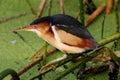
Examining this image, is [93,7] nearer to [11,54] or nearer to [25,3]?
[25,3]

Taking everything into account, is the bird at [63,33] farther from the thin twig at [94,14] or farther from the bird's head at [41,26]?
the thin twig at [94,14]

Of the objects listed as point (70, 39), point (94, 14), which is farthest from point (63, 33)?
point (94, 14)

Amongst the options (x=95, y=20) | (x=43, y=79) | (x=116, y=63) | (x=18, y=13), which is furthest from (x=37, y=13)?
(x=116, y=63)

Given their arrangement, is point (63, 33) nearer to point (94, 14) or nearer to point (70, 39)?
point (70, 39)

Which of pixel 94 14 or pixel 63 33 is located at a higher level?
pixel 63 33

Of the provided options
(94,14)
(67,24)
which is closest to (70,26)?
(67,24)

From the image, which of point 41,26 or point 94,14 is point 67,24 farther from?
point 94,14

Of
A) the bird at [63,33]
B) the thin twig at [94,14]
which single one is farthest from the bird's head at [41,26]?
the thin twig at [94,14]

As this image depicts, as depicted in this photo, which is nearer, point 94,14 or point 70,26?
point 70,26

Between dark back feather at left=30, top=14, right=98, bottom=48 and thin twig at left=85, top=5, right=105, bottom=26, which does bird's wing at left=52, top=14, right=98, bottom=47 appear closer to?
dark back feather at left=30, top=14, right=98, bottom=48
